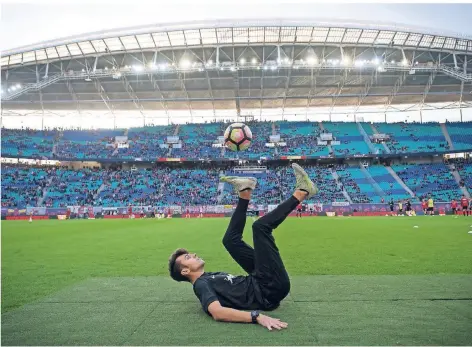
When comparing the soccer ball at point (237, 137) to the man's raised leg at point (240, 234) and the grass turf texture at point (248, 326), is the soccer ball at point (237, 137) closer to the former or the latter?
the grass turf texture at point (248, 326)

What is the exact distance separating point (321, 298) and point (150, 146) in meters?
46.2

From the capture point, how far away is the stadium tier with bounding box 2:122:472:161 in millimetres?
46594

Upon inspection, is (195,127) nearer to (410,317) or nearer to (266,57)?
(266,57)

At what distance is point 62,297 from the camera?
5203 millimetres

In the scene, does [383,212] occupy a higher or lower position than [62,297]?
lower

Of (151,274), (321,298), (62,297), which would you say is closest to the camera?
(321,298)

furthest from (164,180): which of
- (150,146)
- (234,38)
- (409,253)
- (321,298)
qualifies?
(321,298)

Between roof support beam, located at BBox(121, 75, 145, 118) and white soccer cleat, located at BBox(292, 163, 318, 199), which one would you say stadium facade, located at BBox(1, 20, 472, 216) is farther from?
white soccer cleat, located at BBox(292, 163, 318, 199)

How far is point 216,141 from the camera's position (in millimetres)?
48719

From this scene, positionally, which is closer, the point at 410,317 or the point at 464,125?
the point at 410,317

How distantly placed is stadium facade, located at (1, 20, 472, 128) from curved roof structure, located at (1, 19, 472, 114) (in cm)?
11

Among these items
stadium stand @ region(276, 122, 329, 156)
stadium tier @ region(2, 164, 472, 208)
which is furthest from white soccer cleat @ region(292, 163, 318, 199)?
stadium stand @ region(276, 122, 329, 156)

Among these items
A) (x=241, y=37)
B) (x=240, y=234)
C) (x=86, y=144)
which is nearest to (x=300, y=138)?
(x=241, y=37)

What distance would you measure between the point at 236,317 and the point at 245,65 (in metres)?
35.5
